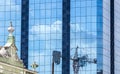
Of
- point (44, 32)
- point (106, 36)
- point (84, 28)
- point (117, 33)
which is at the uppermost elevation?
point (84, 28)

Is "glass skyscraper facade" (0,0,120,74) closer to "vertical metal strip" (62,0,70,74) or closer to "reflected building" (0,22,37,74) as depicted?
"vertical metal strip" (62,0,70,74)

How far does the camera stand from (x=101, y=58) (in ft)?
415

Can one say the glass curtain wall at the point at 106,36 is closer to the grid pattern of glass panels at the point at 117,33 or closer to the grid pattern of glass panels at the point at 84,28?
the grid pattern of glass panels at the point at 84,28

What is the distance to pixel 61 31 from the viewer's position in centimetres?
12800

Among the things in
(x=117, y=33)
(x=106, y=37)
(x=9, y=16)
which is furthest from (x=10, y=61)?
(x=117, y=33)

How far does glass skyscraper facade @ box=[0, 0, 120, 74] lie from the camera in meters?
127

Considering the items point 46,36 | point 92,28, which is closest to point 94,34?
point 92,28

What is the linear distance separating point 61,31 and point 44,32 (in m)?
3.77

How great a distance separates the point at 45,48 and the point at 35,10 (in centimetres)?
822

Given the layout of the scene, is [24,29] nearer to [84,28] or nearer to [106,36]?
[84,28]

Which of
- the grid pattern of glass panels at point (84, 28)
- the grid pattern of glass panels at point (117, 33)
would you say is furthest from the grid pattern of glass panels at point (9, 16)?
the grid pattern of glass panels at point (117, 33)

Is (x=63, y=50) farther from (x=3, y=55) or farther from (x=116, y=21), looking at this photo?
(x=3, y=55)

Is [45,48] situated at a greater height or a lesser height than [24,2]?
lesser

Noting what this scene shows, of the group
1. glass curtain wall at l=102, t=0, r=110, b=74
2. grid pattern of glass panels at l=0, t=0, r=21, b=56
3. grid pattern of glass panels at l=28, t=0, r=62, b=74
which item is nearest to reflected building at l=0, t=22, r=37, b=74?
grid pattern of glass panels at l=28, t=0, r=62, b=74
